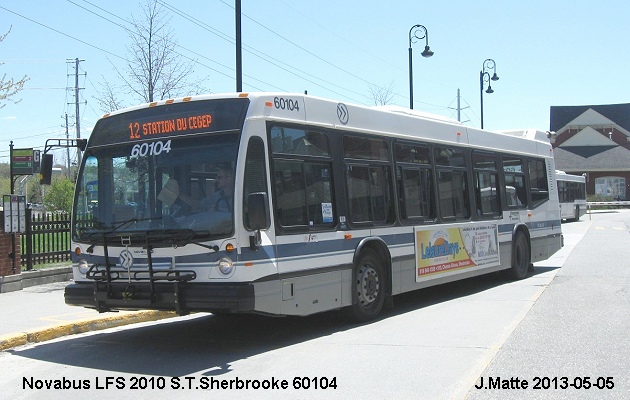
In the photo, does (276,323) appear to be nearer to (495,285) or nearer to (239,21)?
(495,285)

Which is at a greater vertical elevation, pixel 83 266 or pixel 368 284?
pixel 83 266

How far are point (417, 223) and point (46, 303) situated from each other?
6423 millimetres

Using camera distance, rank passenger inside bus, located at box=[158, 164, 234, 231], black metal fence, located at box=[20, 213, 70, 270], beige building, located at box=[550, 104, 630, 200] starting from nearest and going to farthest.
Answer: passenger inside bus, located at box=[158, 164, 234, 231]
black metal fence, located at box=[20, 213, 70, 270]
beige building, located at box=[550, 104, 630, 200]

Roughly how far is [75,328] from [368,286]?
13.8 ft

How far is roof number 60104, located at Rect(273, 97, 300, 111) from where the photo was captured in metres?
8.95

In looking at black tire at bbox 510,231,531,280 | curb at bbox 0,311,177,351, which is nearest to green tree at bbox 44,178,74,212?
black tire at bbox 510,231,531,280

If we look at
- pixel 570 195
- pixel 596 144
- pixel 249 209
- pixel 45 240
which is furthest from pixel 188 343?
pixel 596 144

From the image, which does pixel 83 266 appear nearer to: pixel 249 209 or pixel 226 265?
pixel 226 265

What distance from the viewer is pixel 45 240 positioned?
15750 mm

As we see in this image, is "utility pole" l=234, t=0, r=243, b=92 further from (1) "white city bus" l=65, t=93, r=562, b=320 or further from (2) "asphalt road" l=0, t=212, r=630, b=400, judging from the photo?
(2) "asphalt road" l=0, t=212, r=630, b=400

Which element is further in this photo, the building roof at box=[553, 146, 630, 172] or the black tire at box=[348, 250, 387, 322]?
the building roof at box=[553, 146, 630, 172]

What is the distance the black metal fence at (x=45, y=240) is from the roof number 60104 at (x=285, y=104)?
7722 millimetres

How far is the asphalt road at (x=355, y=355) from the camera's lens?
6.74 meters

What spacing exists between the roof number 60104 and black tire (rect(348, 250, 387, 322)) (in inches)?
94.7
